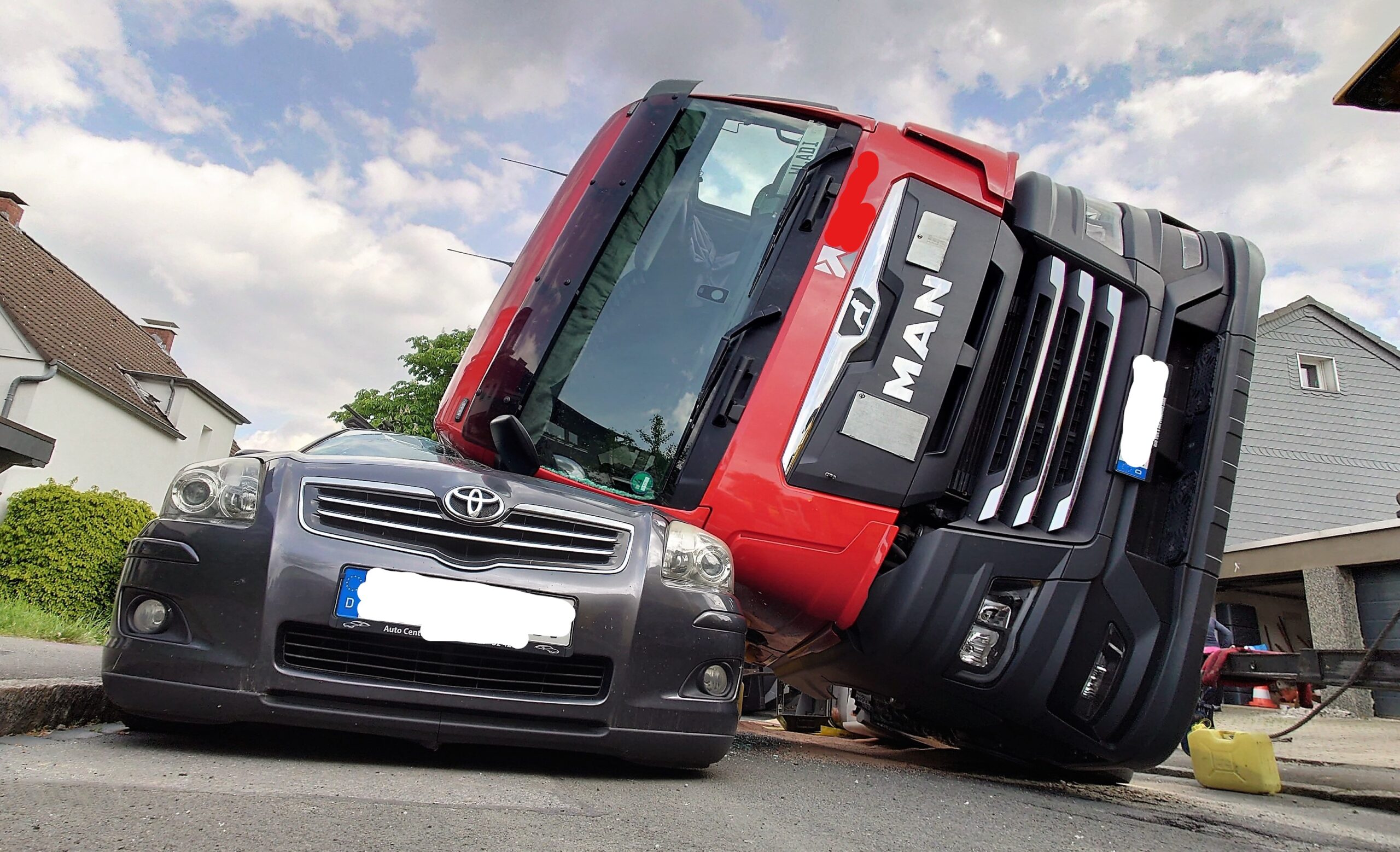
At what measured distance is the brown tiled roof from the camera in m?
18.6

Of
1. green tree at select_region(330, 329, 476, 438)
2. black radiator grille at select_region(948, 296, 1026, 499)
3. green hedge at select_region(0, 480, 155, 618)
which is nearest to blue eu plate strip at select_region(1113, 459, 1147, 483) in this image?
black radiator grille at select_region(948, 296, 1026, 499)

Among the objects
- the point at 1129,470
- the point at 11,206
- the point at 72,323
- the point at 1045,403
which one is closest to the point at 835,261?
the point at 1045,403

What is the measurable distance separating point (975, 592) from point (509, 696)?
1741 mm

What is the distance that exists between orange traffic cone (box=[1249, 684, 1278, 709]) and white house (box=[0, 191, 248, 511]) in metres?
17.6

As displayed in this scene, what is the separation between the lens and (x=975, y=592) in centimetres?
338

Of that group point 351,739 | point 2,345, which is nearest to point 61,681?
point 351,739

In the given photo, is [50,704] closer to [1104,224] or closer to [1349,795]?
[1104,224]

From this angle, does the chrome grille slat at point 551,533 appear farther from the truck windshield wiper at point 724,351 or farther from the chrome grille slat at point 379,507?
the truck windshield wiper at point 724,351

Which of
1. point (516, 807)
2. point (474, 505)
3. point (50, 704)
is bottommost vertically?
point (50, 704)

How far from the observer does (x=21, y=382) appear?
1684 centimetres

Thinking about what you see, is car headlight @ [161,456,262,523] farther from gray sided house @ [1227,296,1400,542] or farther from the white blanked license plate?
gray sided house @ [1227,296,1400,542]

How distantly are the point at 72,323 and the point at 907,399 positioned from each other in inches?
924

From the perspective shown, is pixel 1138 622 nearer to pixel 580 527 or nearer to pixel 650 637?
pixel 650 637

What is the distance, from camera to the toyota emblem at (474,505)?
274cm
